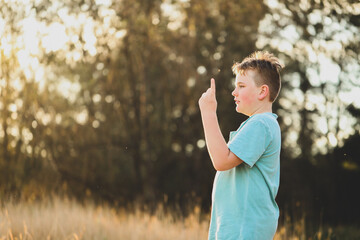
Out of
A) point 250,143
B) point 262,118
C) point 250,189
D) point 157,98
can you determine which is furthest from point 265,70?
point 157,98

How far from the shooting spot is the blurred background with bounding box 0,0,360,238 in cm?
777

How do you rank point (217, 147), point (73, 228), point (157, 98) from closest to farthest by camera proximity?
point (217, 147), point (73, 228), point (157, 98)

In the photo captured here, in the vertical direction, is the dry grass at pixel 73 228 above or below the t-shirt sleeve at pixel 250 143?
below

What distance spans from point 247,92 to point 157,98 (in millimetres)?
8018

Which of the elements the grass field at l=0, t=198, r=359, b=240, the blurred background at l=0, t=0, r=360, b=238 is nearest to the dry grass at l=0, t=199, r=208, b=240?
the grass field at l=0, t=198, r=359, b=240

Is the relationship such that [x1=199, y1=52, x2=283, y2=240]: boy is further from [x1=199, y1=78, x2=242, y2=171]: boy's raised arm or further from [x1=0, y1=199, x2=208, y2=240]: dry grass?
[x1=0, y1=199, x2=208, y2=240]: dry grass

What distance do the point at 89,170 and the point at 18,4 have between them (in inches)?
180

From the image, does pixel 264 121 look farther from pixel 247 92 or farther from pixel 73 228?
pixel 73 228

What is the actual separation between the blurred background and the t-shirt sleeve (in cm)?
554

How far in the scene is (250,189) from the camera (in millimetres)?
1976

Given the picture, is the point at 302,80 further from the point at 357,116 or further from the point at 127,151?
the point at 127,151

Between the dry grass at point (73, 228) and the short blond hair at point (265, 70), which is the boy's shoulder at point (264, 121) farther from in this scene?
the dry grass at point (73, 228)

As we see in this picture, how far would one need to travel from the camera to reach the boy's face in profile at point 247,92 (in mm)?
2117

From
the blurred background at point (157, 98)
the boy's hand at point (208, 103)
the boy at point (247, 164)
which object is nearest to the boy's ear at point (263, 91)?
the boy at point (247, 164)
